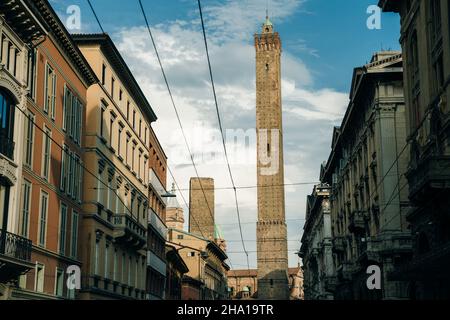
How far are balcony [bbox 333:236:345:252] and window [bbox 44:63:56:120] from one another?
3412 centimetres

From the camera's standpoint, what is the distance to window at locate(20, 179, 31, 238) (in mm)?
28203

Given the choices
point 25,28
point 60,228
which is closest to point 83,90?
point 60,228

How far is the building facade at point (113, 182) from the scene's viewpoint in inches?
1535

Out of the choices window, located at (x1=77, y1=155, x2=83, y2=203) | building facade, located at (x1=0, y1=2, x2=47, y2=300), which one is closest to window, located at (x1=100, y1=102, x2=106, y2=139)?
window, located at (x1=77, y1=155, x2=83, y2=203)

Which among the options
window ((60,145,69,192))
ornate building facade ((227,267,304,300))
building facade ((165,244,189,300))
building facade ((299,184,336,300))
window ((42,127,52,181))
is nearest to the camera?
window ((42,127,52,181))

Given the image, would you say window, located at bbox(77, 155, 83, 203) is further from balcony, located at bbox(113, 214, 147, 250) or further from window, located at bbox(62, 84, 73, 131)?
balcony, located at bbox(113, 214, 147, 250)

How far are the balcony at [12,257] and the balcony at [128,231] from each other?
1613cm

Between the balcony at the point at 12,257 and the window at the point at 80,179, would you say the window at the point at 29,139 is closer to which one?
the balcony at the point at 12,257

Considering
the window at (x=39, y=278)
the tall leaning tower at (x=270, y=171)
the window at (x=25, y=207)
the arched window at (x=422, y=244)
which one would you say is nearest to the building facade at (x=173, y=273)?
the arched window at (x=422, y=244)

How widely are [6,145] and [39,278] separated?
7081 millimetres

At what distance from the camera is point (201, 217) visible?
131 meters

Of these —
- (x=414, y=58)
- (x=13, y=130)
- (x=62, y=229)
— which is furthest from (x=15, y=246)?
(x=414, y=58)

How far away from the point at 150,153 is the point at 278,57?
7569cm
